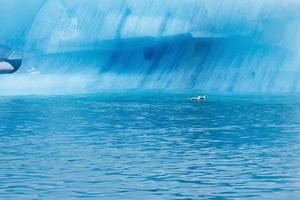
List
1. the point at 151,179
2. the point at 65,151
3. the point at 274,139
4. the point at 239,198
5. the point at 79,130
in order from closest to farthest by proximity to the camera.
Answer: the point at 239,198 → the point at 151,179 → the point at 65,151 → the point at 274,139 → the point at 79,130

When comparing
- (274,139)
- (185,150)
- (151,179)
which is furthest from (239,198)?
(274,139)

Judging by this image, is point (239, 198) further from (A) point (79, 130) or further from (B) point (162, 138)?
(A) point (79, 130)

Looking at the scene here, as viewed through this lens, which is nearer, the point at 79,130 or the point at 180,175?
the point at 180,175

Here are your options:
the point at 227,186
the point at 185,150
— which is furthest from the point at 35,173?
the point at 185,150

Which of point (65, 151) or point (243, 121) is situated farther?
point (243, 121)

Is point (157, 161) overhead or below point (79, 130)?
below

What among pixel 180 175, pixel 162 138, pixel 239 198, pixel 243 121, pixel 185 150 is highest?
pixel 243 121

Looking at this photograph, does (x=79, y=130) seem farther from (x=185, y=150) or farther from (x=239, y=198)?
(x=239, y=198)

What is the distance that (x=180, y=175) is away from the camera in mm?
48156

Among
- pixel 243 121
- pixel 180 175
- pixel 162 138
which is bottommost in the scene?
pixel 180 175

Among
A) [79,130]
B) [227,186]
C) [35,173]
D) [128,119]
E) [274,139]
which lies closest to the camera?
[227,186]

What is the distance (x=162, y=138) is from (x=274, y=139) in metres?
10.5

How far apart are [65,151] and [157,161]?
10.9m

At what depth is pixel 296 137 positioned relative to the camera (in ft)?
254
